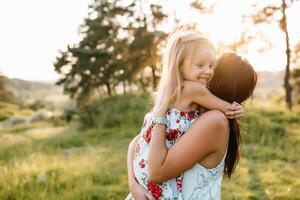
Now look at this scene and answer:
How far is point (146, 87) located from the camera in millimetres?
27062

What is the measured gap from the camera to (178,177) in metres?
2.02

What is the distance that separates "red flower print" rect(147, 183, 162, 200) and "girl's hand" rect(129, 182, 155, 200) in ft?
0.06

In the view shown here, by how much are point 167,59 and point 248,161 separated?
21.8 feet

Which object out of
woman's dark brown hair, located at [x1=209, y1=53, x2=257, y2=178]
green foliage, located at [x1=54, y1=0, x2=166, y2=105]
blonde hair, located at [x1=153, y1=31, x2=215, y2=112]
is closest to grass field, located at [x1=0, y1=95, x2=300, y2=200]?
woman's dark brown hair, located at [x1=209, y1=53, x2=257, y2=178]

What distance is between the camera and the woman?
189cm

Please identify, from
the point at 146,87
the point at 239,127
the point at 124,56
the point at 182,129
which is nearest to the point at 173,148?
the point at 182,129

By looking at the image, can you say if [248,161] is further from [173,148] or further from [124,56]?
[124,56]

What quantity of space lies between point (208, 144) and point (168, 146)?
0.19 meters

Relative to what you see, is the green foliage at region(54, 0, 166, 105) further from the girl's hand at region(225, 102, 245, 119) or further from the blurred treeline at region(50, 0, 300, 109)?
the girl's hand at region(225, 102, 245, 119)

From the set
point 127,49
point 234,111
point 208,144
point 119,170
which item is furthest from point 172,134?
point 127,49

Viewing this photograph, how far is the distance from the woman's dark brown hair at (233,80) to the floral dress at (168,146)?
0.15 m

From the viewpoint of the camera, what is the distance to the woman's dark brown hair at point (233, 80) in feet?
6.51

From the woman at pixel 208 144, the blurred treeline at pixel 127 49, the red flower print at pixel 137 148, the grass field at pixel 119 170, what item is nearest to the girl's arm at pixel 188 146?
the woman at pixel 208 144

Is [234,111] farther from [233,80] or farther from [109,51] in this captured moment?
[109,51]
